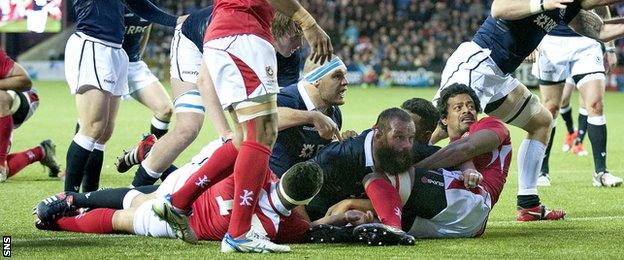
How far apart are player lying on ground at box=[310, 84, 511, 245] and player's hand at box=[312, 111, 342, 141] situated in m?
0.39

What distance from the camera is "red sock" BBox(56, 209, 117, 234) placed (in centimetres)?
698

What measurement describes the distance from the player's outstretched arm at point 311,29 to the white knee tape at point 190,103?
9.47ft

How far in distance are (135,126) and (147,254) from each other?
11637mm

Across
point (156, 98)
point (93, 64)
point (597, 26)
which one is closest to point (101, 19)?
point (93, 64)

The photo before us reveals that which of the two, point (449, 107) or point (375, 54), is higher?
point (449, 107)

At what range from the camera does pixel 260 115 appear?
20.6 feet

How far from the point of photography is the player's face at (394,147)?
6.71 m

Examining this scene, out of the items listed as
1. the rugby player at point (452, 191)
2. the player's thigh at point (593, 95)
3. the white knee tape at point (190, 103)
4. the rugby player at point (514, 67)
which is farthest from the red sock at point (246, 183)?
the player's thigh at point (593, 95)

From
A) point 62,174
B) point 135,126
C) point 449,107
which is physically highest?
point 449,107

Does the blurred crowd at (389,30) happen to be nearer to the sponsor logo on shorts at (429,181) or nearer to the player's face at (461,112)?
the player's face at (461,112)

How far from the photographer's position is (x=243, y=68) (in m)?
6.26

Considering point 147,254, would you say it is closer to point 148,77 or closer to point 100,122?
point 100,122

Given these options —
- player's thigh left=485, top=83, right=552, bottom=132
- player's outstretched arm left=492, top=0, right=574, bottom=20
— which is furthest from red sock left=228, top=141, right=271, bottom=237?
player's thigh left=485, top=83, right=552, bottom=132

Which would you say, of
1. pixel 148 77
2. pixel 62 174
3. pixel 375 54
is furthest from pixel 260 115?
pixel 375 54
